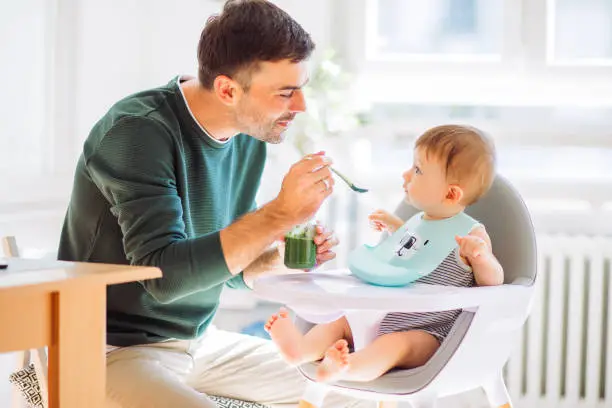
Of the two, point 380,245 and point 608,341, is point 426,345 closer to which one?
point 380,245

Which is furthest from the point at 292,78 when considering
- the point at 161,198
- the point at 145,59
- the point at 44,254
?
the point at 145,59

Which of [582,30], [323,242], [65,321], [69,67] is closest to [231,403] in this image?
[323,242]

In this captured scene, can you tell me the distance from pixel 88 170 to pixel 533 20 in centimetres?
195

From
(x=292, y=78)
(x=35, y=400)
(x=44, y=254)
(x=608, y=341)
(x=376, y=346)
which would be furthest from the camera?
(x=608, y=341)

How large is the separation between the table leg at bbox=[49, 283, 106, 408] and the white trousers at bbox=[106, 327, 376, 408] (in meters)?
0.41

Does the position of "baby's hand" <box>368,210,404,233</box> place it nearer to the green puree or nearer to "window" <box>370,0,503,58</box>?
the green puree

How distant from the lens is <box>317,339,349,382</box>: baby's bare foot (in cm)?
166

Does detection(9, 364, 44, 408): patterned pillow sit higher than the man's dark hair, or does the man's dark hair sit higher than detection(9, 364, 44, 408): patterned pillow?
the man's dark hair

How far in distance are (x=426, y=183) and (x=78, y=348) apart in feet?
2.76

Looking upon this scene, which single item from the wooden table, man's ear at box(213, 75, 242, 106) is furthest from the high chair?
man's ear at box(213, 75, 242, 106)

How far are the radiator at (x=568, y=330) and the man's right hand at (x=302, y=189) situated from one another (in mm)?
1471

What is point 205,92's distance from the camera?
6.65ft

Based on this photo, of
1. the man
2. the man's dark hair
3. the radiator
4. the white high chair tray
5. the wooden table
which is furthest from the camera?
the radiator

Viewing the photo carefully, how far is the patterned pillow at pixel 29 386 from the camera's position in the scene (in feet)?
6.14
